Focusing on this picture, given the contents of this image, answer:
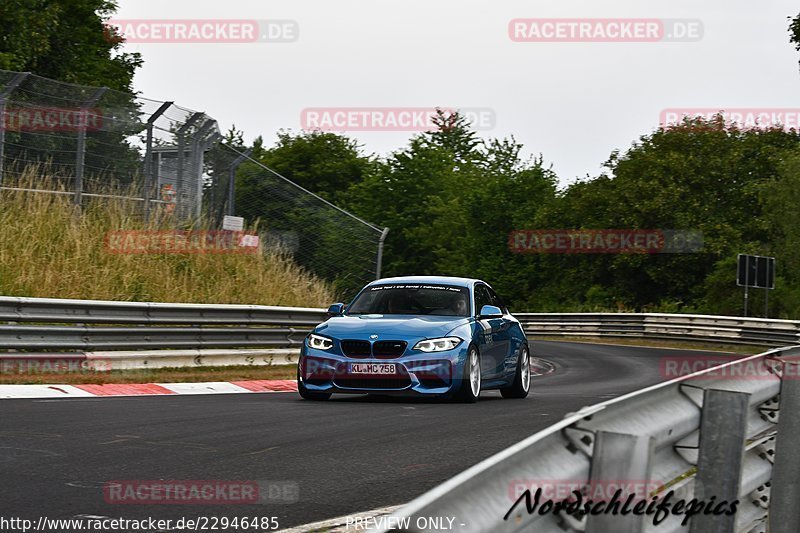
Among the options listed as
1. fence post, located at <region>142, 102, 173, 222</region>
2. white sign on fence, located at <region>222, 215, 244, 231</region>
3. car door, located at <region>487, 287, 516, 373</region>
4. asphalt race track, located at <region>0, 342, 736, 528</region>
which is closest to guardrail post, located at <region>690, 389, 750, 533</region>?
asphalt race track, located at <region>0, 342, 736, 528</region>

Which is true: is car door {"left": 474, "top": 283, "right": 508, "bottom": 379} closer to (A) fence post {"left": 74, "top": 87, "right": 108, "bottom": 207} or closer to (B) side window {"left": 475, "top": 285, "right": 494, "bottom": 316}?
(B) side window {"left": 475, "top": 285, "right": 494, "bottom": 316}

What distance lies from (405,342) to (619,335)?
96.3 ft

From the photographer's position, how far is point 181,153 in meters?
19.7

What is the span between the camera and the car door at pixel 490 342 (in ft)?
43.1

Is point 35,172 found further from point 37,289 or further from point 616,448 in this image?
point 616,448

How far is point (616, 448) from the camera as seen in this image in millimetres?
3045

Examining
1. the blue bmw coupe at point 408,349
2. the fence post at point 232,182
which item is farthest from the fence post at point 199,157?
the blue bmw coupe at point 408,349

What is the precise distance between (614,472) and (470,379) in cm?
954

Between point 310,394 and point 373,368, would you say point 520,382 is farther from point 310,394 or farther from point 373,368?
point 310,394

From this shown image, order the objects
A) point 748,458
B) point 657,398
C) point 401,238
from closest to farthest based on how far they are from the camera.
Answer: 1. point 657,398
2. point 748,458
3. point 401,238

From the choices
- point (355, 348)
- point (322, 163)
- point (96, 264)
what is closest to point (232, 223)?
point (96, 264)

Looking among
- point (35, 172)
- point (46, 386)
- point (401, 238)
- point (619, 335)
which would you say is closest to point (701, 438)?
point (46, 386)

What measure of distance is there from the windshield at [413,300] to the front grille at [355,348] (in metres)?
1.19

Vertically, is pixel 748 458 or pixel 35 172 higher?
pixel 35 172
